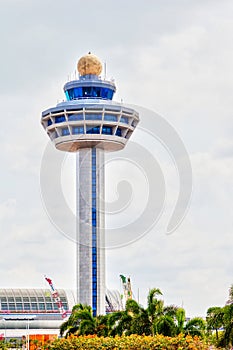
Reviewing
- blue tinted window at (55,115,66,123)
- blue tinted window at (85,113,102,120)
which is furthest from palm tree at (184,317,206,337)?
blue tinted window at (55,115,66,123)

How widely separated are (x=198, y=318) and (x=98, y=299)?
68.0 m

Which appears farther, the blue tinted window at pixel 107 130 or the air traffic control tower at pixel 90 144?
the blue tinted window at pixel 107 130

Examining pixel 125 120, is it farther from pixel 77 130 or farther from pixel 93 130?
pixel 77 130

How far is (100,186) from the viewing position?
12975cm

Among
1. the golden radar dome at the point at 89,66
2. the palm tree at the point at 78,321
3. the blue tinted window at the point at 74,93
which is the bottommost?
the palm tree at the point at 78,321

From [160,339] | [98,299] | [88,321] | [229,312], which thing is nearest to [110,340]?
[160,339]

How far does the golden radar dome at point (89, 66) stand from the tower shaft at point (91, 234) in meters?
13.5

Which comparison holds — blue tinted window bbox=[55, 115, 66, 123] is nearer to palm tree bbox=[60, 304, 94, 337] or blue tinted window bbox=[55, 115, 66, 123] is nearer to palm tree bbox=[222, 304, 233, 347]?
palm tree bbox=[60, 304, 94, 337]

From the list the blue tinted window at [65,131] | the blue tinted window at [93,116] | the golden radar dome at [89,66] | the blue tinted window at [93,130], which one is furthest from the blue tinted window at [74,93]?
the blue tinted window at [93,130]

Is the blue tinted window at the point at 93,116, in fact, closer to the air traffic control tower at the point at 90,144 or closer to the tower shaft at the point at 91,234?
the air traffic control tower at the point at 90,144

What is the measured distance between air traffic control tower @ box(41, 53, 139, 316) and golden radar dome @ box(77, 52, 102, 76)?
27.9 inches

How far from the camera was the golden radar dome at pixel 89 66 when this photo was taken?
132750mm

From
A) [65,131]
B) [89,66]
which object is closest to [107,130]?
[65,131]

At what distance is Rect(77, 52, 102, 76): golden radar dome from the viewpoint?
132750 millimetres
